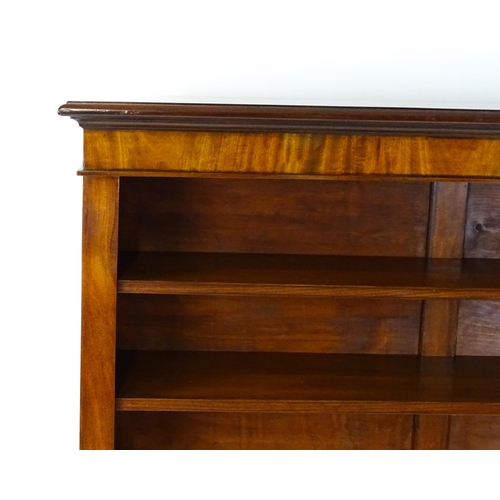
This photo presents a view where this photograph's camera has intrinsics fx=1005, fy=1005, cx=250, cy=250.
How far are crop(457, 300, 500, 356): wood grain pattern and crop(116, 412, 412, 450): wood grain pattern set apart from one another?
0.75 ft

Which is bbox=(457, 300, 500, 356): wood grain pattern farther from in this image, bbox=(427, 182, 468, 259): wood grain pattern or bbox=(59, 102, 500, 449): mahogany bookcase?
bbox=(427, 182, 468, 259): wood grain pattern

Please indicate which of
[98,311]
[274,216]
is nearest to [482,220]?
[274,216]

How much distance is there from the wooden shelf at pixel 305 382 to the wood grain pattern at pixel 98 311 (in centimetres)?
5

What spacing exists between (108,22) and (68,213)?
1.59 feet

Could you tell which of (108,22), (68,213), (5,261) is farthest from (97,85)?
(5,261)

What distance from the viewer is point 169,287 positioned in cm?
200

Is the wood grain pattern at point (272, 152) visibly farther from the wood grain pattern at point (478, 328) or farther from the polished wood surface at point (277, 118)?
the wood grain pattern at point (478, 328)

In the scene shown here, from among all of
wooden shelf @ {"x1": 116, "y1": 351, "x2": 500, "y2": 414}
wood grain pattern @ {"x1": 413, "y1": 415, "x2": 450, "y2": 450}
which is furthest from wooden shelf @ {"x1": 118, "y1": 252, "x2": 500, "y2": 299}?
wood grain pattern @ {"x1": 413, "y1": 415, "x2": 450, "y2": 450}

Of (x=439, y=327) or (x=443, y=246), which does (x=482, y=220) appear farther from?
(x=439, y=327)

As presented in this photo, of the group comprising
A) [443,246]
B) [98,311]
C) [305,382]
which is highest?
[443,246]

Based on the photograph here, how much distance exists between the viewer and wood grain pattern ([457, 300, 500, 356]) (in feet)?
7.84

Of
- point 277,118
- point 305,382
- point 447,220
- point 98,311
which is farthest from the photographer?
point 447,220

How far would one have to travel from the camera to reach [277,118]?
186 cm

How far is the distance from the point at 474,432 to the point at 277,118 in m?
1.03
